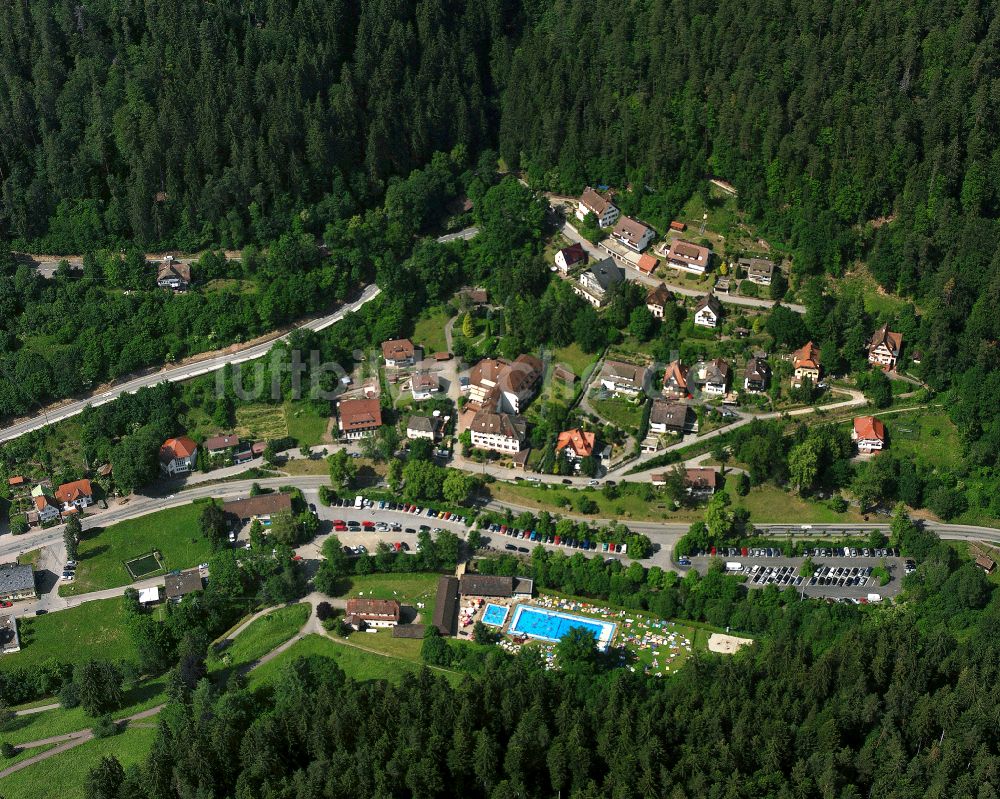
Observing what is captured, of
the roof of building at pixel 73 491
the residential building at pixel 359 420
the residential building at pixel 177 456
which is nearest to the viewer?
the roof of building at pixel 73 491

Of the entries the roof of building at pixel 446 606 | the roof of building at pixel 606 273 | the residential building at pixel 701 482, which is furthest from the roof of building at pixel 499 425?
the roof of building at pixel 606 273

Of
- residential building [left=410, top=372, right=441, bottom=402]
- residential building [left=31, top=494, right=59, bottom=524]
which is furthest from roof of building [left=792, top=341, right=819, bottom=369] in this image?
residential building [left=31, top=494, right=59, bottom=524]

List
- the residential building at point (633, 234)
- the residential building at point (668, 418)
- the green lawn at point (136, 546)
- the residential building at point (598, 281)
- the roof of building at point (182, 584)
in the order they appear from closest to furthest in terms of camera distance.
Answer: the roof of building at point (182, 584) → the green lawn at point (136, 546) → the residential building at point (668, 418) → the residential building at point (598, 281) → the residential building at point (633, 234)

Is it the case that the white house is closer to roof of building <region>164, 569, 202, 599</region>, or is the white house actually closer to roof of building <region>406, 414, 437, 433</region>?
roof of building <region>406, 414, 437, 433</region>

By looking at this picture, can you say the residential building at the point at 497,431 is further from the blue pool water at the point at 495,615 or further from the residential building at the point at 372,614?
the residential building at the point at 372,614

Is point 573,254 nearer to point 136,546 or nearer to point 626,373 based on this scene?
point 626,373

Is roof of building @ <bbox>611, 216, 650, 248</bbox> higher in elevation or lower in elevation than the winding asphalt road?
higher
